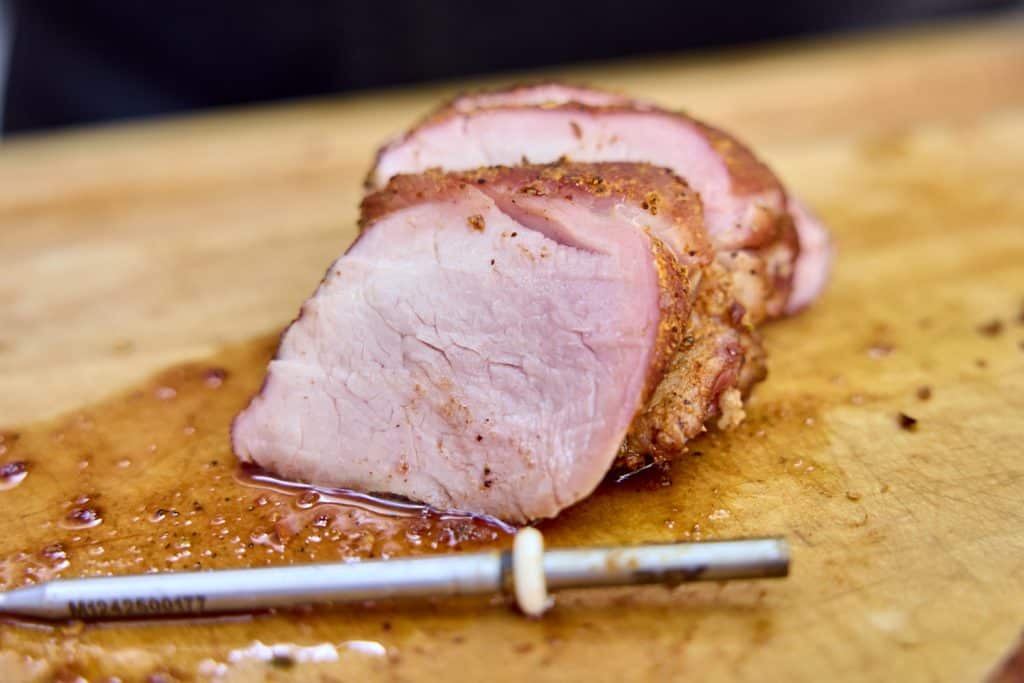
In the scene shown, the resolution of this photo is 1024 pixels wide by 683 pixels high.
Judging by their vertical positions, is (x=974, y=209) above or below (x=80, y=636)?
above

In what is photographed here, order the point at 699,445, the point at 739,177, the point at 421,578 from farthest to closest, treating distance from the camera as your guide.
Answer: the point at 739,177, the point at 699,445, the point at 421,578

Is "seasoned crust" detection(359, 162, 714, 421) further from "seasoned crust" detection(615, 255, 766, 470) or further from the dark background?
the dark background

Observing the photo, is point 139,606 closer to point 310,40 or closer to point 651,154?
point 651,154

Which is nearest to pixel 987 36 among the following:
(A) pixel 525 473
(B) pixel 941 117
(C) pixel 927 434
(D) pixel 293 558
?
(B) pixel 941 117

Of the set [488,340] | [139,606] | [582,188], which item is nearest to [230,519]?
[139,606]

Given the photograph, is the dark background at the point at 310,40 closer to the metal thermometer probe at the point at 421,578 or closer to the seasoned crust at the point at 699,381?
the seasoned crust at the point at 699,381

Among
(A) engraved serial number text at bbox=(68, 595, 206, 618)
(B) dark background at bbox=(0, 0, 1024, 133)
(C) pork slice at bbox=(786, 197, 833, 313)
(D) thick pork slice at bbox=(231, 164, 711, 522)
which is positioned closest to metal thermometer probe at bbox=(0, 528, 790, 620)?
(A) engraved serial number text at bbox=(68, 595, 206, 618)

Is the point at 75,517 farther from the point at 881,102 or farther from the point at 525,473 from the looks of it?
the point at 881,102
